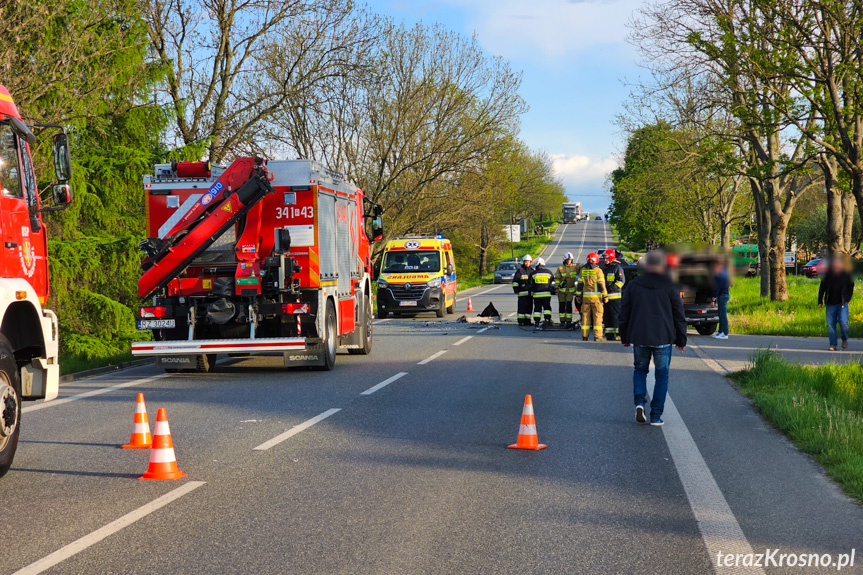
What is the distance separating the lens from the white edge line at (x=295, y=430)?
28.0ft

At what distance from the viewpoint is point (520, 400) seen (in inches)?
449

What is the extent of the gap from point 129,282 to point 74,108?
4696 millimetres

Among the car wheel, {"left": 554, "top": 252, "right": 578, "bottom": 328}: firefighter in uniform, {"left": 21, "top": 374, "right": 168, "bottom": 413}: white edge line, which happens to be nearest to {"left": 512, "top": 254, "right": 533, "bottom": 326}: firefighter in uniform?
{"left": 554, "top": 252, "right": 578, "bottom": 328}: firefighter in uniform

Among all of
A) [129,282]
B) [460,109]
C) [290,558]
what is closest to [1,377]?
[290,558]

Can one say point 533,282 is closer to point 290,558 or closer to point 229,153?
point 229,153

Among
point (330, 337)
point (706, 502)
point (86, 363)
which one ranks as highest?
point (330, 337)

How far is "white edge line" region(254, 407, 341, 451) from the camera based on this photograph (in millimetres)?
8539

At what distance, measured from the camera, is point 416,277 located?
28.9 meters

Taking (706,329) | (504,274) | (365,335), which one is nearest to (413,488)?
(365,335)

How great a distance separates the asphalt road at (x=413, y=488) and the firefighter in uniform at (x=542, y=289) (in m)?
10.4

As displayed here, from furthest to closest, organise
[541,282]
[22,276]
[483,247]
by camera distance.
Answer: [483,247] < [541,282] < [22,276]

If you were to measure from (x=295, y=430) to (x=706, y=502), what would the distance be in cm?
436

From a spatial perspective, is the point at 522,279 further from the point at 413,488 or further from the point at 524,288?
the point at 413,488

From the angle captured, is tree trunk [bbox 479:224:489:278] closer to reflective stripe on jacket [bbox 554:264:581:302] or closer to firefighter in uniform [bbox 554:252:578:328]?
firefighter in uniform [bbox 554:252:578:328]
